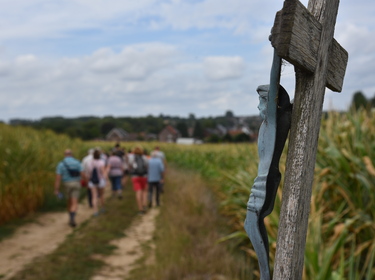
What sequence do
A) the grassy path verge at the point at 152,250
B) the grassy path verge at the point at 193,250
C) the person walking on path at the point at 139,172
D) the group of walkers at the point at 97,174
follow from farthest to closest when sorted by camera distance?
the person walking on path at the point at 139,172 < the group of walkers at the point at 97,174 < the grassy path verge at the point at 152,250 < the grassy path verge at the point at 193,250

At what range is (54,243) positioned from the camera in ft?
30.1

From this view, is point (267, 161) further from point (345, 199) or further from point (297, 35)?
point (345, 199)

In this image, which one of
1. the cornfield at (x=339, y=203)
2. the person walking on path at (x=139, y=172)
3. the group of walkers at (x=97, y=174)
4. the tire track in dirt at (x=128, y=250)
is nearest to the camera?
the cornfield at (x=339, y=203)

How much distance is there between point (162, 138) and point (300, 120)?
49257 mm

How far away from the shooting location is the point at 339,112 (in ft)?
23.0

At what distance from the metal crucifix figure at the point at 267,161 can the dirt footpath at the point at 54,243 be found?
237 inches

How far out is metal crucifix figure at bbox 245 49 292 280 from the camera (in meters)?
Result: 1.40

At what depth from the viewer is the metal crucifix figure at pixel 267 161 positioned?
1.40 m

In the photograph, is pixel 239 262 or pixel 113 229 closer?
pixel 239 262

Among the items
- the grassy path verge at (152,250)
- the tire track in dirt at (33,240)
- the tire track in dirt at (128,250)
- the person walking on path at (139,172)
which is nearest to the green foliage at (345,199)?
the grassy path verge at (152,250)

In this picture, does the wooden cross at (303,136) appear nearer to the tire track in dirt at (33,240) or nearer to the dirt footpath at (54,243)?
the dirt footpath at (54,243)

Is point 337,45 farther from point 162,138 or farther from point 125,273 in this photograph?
point 162,138

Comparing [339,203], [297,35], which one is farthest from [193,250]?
[297,35]

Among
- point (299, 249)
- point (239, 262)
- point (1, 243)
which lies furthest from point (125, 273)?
point (299, 249)
